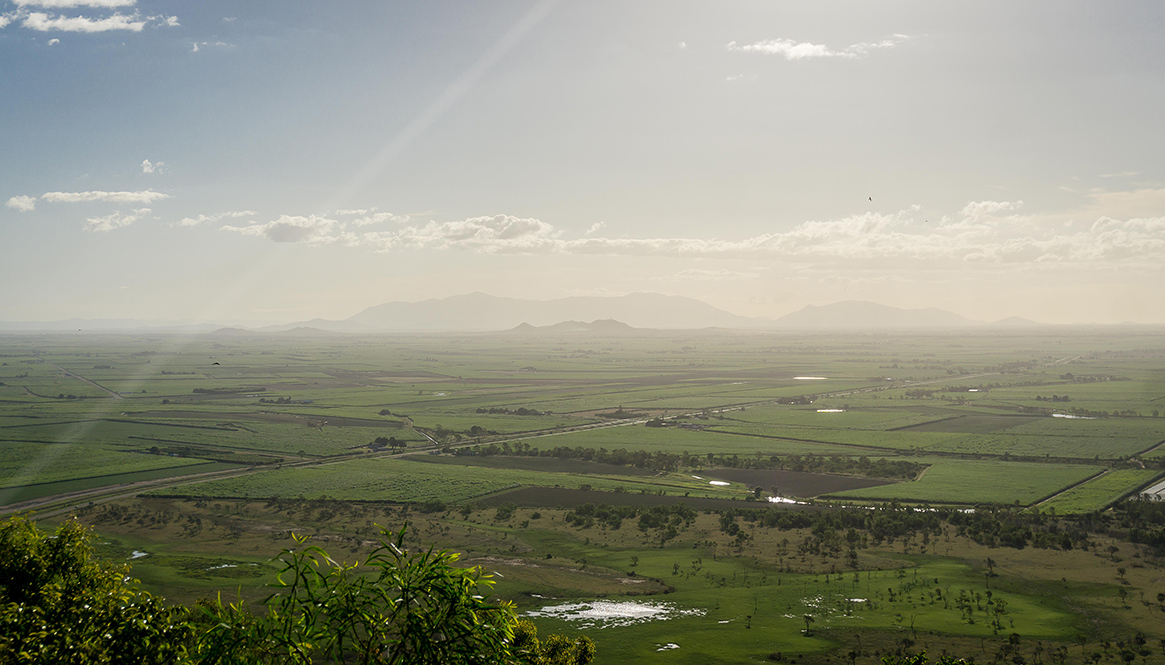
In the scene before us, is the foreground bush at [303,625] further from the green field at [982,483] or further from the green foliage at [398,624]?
the green field at [982,483]

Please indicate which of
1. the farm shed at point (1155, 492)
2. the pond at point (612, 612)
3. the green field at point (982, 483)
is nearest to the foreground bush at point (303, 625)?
the pond at point (612, 612)

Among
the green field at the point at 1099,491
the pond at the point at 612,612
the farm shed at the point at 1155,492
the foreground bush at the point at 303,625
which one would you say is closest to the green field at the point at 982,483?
the green field at the point at 1099,491

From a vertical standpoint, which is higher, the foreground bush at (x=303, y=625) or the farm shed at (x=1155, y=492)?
the foreground bush at (x=303, y=625)

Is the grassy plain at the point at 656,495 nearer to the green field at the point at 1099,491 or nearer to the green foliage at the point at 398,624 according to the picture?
the green field at the point at 1099,491

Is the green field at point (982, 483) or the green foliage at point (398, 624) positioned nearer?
the green foliage at point (398, 624)

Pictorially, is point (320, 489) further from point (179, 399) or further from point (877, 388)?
point (877, 388)

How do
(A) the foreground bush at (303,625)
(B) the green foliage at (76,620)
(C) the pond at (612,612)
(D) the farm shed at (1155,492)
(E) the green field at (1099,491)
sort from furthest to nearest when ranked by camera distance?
1. (D) the farm shed at (1155,492)
2. (E) the green field at (1099,491)
3. (C) the pond at (612,612)
4. (B) the green foliage at (76,620)
5. (A) the foreground bush at (303,625)

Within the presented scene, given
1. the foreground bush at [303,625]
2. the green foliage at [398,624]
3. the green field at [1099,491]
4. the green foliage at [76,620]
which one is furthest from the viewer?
the green field at [1099,491]

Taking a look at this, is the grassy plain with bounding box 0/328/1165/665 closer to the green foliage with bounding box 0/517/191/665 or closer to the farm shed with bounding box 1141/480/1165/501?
the farm shed with bounding box 1141/480/1165/501

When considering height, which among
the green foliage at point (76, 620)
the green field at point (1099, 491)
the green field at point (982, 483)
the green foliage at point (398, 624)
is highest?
the green foliage at point (398, 624)

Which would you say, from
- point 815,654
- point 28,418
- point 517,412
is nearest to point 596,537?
point 815,654
